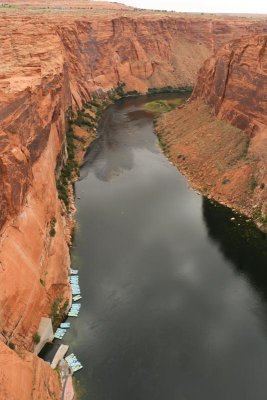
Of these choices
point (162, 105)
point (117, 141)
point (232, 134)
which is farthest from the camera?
point (162, 105)

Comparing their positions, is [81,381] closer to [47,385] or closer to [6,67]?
Result: [47,385]

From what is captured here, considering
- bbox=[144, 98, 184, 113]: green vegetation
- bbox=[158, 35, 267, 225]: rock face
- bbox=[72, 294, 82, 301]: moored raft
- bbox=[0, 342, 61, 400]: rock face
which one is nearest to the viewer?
bbox=[0, 342, 61, 400]: rock face

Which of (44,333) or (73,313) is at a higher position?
(44,333)

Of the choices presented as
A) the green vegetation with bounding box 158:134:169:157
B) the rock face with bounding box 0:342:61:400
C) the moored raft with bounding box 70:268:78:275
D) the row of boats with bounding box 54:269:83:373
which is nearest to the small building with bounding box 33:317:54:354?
the row of boats with bounding box 54:269:83:373

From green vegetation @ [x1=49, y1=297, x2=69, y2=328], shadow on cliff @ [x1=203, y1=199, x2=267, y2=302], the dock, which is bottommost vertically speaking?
shadow on cliff @ [x1=203, y1=199, x2=267, y2=302]

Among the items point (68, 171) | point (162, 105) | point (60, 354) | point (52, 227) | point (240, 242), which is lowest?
point (162, 105)

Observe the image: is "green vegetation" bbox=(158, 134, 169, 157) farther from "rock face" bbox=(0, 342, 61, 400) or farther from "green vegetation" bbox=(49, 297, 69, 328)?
"rock face" bbox=(0, 342, 61, 400)

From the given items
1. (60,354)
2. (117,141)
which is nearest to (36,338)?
(60,354)

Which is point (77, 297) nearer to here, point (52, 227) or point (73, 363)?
point (73, 363)
